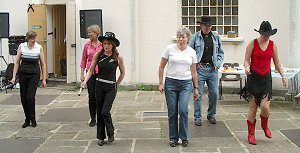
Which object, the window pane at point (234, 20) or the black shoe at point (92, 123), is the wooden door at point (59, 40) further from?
the black shoe at point (92, 123)

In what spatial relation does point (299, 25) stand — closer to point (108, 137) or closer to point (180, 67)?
point (180, 67)

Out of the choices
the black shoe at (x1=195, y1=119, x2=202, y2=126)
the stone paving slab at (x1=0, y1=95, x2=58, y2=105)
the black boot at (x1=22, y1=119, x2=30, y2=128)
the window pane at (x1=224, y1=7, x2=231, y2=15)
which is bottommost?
the black boot at (x1=22, y1=119, x2=30, y2=128)

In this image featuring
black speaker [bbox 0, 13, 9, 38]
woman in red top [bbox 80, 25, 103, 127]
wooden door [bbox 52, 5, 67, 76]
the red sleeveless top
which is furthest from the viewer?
wooden door [bbox 52, 5, 67, 76]

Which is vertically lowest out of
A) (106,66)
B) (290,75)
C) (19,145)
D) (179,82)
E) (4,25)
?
(19,145)

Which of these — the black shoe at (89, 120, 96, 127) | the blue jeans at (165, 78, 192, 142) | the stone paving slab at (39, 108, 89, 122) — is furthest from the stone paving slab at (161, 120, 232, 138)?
the stone paving slab at (39, 108, 89, 122)

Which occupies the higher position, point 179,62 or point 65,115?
point 179,62

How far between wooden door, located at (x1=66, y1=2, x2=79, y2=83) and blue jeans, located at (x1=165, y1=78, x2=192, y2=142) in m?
6.52

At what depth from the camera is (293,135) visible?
24.9 ft

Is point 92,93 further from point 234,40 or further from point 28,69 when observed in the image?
point 234,40

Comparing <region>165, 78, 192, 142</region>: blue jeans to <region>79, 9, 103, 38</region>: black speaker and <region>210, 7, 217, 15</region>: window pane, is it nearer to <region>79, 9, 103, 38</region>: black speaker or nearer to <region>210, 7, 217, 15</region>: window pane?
<region>79, 9, 103, 38</region>: black speaker

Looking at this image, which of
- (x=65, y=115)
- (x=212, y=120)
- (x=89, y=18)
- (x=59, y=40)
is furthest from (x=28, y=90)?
(x=59, y=40)

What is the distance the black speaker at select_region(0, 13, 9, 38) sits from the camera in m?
13.1

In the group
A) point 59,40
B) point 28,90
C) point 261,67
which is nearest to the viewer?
point 261,67

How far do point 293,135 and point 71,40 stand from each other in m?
7.41
